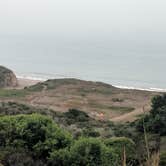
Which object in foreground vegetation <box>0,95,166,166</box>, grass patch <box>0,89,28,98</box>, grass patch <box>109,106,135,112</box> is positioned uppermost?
foreground vegetation <box>0,95,166,166</box>

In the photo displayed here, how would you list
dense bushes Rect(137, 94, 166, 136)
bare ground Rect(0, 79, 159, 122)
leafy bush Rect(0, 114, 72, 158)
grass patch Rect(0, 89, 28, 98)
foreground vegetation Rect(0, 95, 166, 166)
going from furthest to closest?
grass patch Rect(0, 89, 28, 98), bare ground Rect(0, 79, 159, 122), dense bushes Rect(137, 94, 166, 136), leafy bush Rect(0, 114, 72, 158), foreground vegetation Rect(0, 95, 166, 166)

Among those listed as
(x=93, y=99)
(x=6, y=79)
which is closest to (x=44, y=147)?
(x=93, y=99)

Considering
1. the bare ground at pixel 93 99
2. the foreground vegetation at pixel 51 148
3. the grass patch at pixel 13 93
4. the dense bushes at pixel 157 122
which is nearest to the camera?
the foreground vegetation at pixel 51 148

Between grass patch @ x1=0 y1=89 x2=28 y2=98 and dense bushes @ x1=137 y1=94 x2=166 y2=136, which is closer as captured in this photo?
dense bushes @ x1=137 y1=94 x2=166 y2=136

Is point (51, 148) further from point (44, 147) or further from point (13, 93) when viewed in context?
point (13, 93)

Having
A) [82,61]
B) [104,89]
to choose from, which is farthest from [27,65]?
[104,89]

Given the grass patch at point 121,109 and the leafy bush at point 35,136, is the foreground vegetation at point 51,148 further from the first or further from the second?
the grass patch at point 121,109

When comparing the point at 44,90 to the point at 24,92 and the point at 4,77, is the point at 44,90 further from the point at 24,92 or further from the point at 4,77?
the point at 4,77

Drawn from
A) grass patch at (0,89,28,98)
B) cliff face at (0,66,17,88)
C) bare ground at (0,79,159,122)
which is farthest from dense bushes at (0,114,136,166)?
cliff face at (0,66,17,88)

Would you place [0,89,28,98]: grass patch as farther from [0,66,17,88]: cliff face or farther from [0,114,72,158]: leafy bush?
[0,114,72,158]: leafy bush

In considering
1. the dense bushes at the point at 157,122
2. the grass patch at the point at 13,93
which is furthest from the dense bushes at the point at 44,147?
the grass patch at the point at 13,93

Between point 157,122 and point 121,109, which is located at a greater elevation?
point 157,122

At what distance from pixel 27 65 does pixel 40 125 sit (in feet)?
319

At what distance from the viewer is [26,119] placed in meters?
13.0
